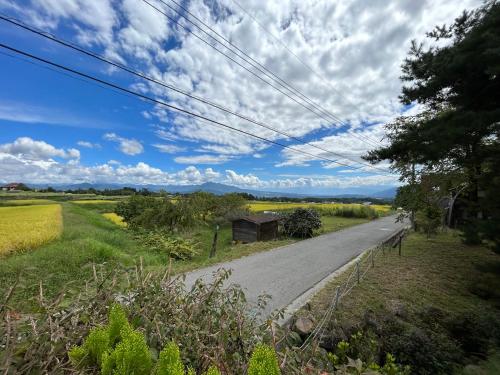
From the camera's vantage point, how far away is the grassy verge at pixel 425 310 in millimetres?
4359

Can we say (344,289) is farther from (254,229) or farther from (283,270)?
(254,229)

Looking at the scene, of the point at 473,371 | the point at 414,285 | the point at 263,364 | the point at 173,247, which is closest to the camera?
the point at 263,364

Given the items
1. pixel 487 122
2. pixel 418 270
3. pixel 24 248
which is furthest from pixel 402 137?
pixel 24 248

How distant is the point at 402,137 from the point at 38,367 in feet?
36.1

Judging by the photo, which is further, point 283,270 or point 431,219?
point 431,219

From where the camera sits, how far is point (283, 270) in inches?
408

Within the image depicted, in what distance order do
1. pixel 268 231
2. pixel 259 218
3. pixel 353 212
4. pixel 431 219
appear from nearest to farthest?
pixel 431 219, pixel 259 218, pixel 268 231, pixel 353 212

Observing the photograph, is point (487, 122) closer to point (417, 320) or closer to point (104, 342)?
point (417, 320)

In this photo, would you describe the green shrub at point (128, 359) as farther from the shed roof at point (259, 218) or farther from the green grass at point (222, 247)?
the shed roof at point (259, 218)

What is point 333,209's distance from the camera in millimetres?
46125

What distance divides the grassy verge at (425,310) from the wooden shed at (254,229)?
32.9ft

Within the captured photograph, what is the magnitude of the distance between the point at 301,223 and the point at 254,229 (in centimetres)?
396

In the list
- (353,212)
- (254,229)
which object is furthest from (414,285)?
(353,212)

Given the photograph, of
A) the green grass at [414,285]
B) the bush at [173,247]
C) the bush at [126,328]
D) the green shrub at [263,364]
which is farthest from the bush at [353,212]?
the green shrub at [263,364]
